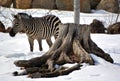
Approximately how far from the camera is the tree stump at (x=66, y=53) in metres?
8.08

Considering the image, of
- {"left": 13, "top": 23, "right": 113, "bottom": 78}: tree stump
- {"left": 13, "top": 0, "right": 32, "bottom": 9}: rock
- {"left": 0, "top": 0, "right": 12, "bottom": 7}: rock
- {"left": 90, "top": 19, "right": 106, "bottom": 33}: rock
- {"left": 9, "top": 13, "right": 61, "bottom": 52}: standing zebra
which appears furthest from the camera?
{"left": 0, "top": 0, "right": 12, "bottom": 7}: rock

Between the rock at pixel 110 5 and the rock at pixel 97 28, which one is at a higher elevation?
the rock at pixel 110 5

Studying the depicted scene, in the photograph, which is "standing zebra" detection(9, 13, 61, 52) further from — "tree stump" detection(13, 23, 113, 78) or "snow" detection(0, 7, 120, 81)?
"tree stump" detection(13, 23, 113, 78)

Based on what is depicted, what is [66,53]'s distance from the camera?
858 cm

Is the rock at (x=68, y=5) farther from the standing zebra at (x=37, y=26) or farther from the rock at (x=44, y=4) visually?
the standing zebra at (x=37, y=26)

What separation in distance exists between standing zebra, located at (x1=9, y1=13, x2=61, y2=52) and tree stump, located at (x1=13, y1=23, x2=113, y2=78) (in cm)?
445

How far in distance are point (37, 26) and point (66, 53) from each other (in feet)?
17.2

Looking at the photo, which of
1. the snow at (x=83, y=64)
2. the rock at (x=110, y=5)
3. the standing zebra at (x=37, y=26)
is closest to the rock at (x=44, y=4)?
the rock at (x=110, y=5)

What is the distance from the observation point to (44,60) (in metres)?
8.55

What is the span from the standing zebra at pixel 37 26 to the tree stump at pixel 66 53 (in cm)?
445

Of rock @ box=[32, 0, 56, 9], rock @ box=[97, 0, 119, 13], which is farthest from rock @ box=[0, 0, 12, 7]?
rock @ box=[97, 0, 119, 13]

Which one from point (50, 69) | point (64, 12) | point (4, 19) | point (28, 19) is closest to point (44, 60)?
point (50, 69)

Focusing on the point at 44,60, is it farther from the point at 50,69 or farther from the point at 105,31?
the point at 105,31

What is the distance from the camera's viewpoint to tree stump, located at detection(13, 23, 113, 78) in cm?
808
